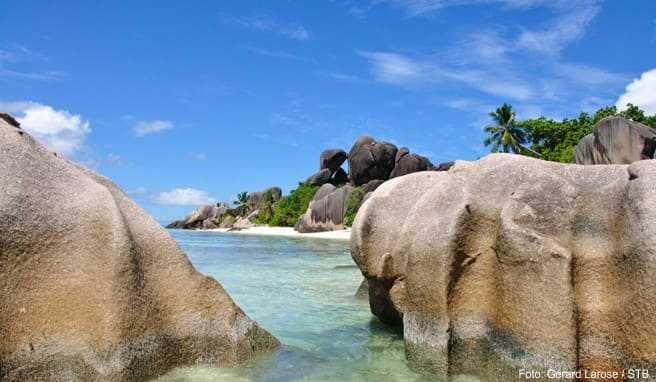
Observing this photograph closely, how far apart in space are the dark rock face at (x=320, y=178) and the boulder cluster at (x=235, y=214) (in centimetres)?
827

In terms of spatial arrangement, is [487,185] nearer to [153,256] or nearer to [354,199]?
[153,256]

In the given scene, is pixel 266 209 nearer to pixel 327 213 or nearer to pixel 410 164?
pixel 327 213

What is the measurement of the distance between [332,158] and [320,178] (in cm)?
254

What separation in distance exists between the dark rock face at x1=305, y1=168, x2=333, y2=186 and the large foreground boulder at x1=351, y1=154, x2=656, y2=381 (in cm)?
4973

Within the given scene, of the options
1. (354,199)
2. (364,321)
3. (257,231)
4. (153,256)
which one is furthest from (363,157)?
(153,256)

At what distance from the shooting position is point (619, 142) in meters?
22.8

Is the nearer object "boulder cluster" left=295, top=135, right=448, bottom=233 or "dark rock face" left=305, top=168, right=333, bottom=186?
"boulder cluster" left=295, top=135, right=448, bottom=233

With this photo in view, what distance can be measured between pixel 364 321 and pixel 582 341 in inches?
160

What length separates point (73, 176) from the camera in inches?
200

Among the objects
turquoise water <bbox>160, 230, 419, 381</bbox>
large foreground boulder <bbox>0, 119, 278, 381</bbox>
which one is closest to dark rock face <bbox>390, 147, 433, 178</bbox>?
turquoise water <bbox>160, 230, 419, 381</bbox>

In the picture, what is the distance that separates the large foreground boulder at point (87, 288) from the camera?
4.37 m

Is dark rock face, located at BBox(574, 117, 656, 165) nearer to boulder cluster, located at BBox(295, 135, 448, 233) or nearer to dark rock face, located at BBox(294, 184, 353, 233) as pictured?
boulder cluster, located at BBox(295, 135, 448, 233)

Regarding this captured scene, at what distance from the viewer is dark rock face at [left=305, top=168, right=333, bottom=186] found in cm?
5584

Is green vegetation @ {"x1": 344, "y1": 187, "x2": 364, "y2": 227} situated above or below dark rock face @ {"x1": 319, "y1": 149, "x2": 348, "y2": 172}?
below
